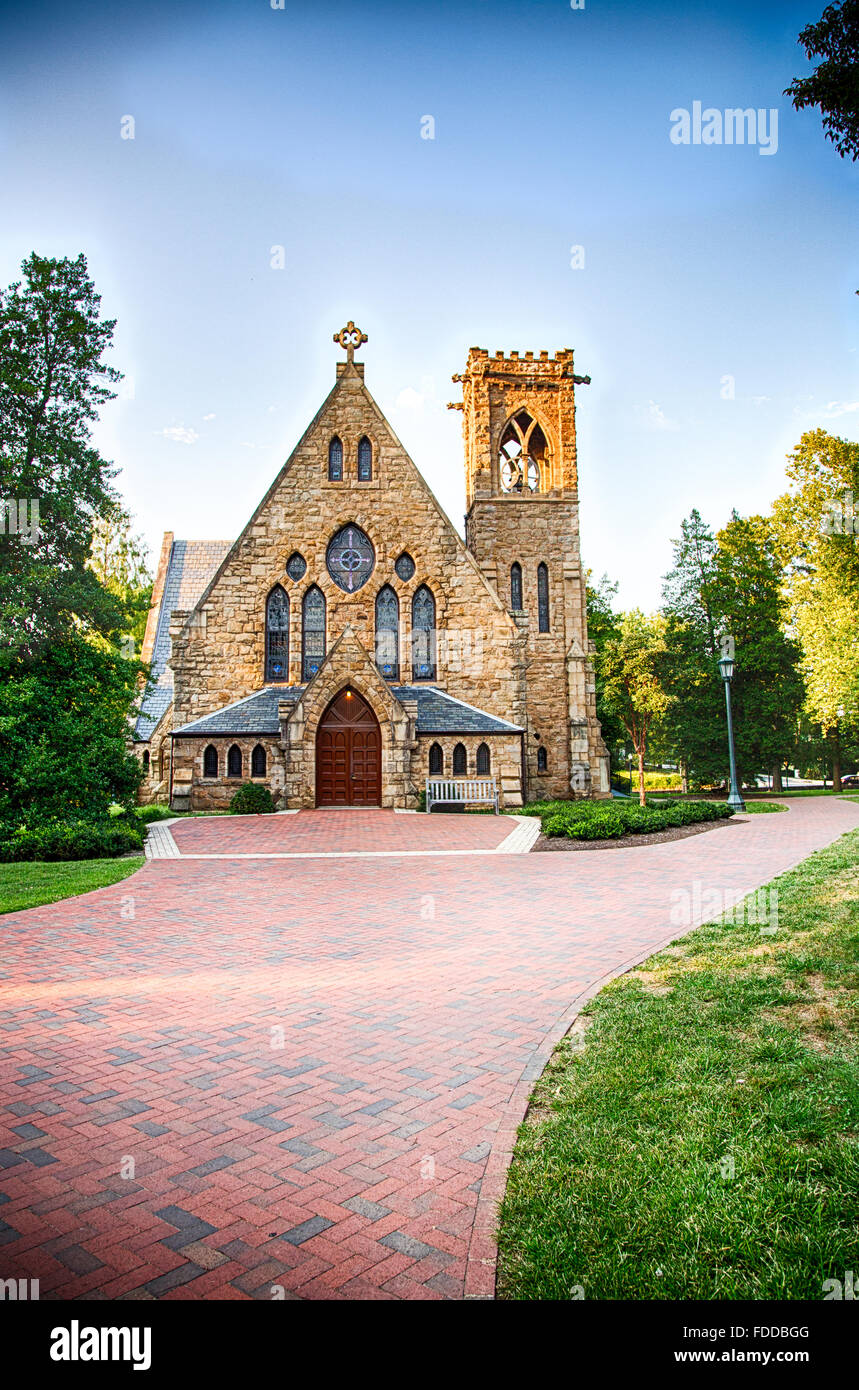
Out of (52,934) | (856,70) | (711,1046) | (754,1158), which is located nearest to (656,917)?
(711,1046)

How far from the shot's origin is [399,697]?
2744 cm

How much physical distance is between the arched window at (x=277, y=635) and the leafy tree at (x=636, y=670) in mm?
19714

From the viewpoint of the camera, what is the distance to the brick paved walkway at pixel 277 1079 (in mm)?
3273

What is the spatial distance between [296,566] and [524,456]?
12.1m

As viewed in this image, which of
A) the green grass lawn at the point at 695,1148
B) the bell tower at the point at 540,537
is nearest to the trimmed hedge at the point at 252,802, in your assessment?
the bell tower at the point at 540,537

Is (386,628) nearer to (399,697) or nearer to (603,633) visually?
(399,697)

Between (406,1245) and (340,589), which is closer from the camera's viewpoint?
(406,1245)

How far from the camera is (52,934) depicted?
898 centimetres

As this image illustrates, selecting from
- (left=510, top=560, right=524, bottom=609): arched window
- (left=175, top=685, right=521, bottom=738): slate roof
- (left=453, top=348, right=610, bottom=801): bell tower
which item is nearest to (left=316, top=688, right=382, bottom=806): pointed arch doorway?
(left=175, top=685, right=521, bottom=738): slate roof

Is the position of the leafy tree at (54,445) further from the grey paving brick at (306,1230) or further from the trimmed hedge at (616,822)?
the grey paving brick at (306,1230)

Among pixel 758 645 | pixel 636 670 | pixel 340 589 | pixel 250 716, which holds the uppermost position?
pixel 340 589

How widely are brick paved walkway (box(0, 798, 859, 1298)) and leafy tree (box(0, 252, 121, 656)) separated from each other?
9264 millimetres

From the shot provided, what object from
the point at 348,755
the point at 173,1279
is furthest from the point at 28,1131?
the point at 348,755
